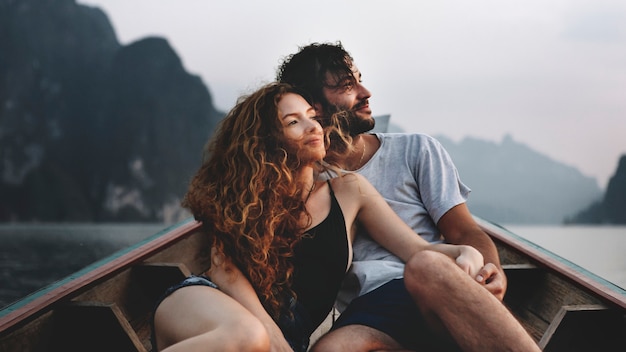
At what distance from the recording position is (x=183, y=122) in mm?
86750

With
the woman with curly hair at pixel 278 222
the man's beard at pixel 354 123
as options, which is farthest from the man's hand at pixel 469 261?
the man's beard at pixel 354 123

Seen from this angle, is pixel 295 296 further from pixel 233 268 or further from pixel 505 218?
pixel 505 218

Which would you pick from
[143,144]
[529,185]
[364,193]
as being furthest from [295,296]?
[529,185]

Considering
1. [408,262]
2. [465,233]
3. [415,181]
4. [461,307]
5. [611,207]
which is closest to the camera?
[461,307]

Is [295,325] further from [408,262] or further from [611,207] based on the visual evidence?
[611,207]

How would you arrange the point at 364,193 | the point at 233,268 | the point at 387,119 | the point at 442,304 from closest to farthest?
the point at 442,304
the point at 233,268
the point at 364,193
the point at 387,119

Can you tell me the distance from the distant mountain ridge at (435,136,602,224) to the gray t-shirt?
83.0 metres

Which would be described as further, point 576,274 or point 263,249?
Answer: point 576,274

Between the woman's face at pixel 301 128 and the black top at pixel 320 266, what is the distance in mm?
238

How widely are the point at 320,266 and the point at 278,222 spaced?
0.65ft

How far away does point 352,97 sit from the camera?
2570mm

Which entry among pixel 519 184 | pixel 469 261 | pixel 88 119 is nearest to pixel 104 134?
pixel 88 119

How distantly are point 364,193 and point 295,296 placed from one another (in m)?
0.43

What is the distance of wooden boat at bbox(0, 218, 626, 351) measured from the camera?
81.9 inches
